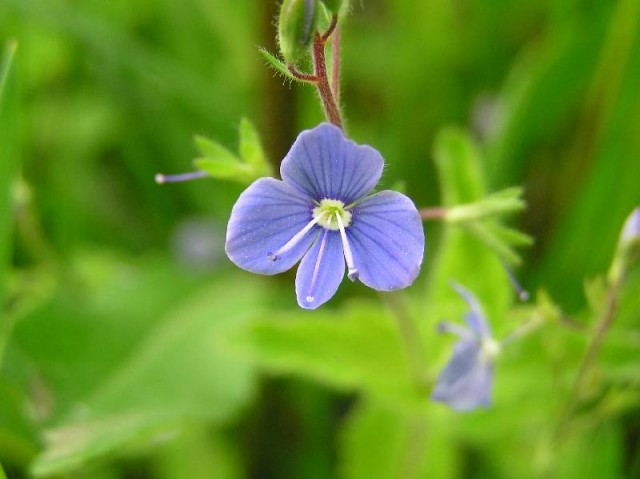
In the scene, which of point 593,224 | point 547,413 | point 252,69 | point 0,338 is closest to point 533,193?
point 593,224

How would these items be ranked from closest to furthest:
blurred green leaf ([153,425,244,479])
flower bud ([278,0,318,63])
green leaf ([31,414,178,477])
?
flower bud ([278,0,318,63])
green leaf ([31,414,178,477])
blurred green leaf ([153,425,244,479])

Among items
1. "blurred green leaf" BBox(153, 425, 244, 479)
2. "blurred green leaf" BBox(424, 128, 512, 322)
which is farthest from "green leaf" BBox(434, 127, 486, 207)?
"blurred green leaf" BBox(153, 425, 244, 479)

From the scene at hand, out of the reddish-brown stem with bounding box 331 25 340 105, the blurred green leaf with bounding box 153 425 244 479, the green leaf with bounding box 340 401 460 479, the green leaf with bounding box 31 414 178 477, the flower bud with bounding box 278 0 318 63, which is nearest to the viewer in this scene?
the flower bud with bounding box 278 0 318 63

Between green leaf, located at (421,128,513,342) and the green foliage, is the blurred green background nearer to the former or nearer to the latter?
green leaf, located at (421,128,513,342)

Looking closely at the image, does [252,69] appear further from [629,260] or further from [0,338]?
[629,260]

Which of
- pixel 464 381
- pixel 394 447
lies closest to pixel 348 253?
pixel 464 381

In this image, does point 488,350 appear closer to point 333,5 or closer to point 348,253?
point 348,253
